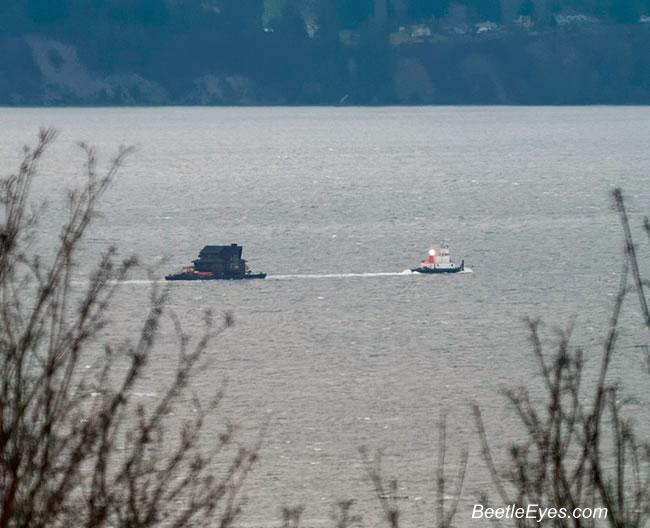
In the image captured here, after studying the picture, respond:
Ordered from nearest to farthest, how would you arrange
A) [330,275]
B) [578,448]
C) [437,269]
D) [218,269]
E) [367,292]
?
[578,448], [367,292], [218,269], [330,275], [437,269]

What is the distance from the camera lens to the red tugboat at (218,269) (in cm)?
3528

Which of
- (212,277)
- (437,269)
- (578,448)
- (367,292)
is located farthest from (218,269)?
(578,448)

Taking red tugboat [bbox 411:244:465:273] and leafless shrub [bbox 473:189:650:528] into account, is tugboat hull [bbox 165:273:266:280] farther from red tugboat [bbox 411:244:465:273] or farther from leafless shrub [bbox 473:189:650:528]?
leafless shrub [bbox 473:189:650:528]

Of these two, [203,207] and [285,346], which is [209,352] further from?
[203,207]

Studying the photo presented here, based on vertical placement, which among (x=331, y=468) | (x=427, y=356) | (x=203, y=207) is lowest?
(x=331, y=468)

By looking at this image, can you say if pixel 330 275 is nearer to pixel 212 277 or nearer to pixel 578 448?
pixel 212 277

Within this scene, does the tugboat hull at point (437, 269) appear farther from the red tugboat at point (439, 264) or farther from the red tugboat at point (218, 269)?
the red tugboat at point (218, 269)

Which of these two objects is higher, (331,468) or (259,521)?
(331,468)

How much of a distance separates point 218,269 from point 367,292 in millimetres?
4404

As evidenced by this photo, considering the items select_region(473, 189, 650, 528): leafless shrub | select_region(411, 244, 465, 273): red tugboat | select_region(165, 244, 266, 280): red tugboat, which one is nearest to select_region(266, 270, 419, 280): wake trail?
select_region(165, 244, 266, 280): red tugboat

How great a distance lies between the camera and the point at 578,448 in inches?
673

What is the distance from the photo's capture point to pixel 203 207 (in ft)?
199
